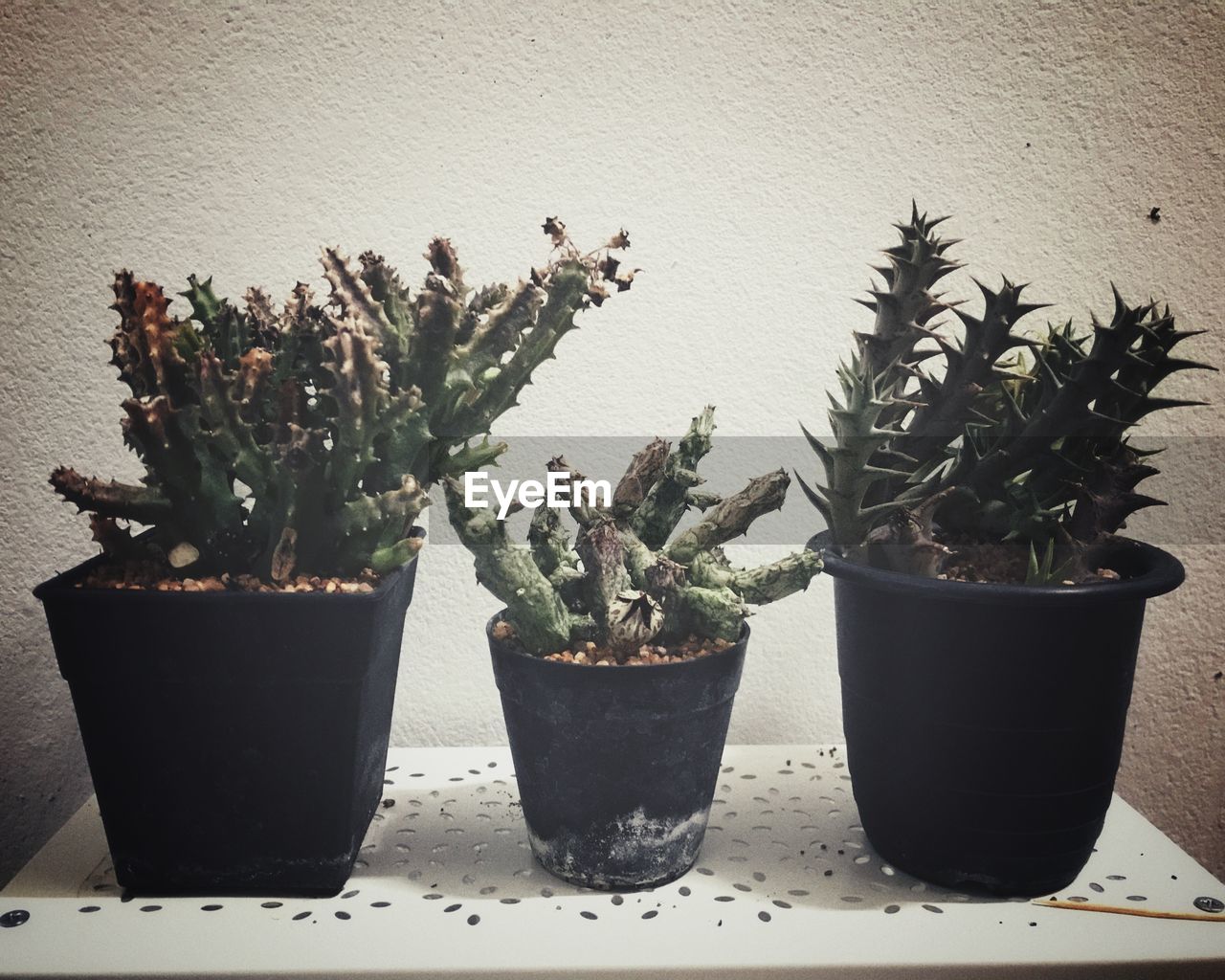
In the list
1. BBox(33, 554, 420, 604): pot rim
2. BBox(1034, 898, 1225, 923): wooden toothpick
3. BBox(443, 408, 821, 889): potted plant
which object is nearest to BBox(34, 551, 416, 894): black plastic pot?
BBox(33, 554, 420, 604): pot rim

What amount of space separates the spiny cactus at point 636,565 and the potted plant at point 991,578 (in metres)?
0.07

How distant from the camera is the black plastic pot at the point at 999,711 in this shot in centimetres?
64

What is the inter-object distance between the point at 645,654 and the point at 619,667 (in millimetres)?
42

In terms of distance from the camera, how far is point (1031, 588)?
62 cm

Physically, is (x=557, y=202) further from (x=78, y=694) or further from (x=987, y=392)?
(x=78, y=694)

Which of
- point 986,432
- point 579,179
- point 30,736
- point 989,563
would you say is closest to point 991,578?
point 989,563

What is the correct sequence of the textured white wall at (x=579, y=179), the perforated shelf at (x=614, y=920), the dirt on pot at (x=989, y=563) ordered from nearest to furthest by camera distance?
the perforated shelf at (x=614, y=920) < the dirt on pot at (x=989, y=563) < the textured white wall at (x=579, y=179)

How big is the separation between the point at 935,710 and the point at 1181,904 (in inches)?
8.8

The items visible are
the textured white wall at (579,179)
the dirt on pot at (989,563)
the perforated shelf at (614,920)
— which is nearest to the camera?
the perforated shelf at (614,920)

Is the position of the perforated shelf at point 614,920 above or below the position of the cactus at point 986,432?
below

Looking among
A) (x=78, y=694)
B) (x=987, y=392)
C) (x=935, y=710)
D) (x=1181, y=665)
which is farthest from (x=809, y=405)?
(x=78, y=694)

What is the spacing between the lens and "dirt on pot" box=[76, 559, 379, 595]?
0.64m

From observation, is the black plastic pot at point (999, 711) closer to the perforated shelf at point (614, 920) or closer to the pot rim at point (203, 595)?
the perforated shelf at point (614, 920)

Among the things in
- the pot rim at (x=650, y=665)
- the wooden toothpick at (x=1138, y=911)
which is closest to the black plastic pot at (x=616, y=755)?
the pot rim at (x=650, y=665)
